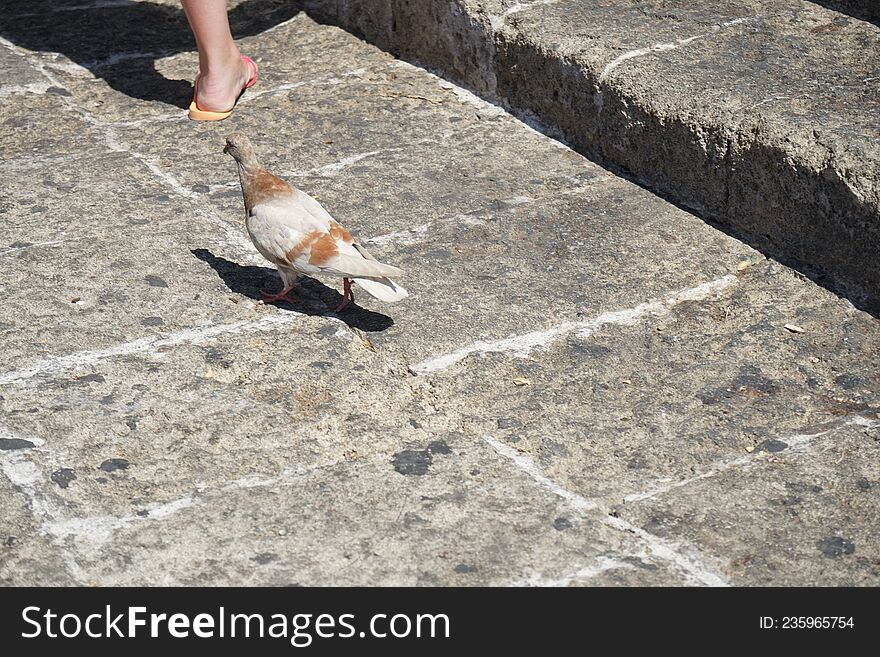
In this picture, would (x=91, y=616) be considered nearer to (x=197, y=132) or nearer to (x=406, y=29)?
(x=197, y=132)

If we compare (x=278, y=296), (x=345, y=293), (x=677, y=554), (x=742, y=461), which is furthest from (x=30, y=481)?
(x=742, y=461)

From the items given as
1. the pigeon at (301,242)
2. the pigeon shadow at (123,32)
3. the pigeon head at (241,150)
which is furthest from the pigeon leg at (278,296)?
the pigeon shadow at (123,32)

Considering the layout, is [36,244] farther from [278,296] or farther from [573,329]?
[573,329]

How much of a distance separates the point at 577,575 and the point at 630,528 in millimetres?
227

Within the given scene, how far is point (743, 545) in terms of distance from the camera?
277cm

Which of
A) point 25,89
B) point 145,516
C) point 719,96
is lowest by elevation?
point 145,516

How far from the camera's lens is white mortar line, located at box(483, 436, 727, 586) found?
268 cm

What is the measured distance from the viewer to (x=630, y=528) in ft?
9.25

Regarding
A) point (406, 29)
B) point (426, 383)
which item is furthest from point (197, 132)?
point (426, 383)

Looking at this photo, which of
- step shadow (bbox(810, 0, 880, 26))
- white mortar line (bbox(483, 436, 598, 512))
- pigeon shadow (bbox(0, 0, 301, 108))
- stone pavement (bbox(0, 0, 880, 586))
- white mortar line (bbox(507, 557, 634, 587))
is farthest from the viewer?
pigeon shadow (bbox(0, 0, 301, 108))

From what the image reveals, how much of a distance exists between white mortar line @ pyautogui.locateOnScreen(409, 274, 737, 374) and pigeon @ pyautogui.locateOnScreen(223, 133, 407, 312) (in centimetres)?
24

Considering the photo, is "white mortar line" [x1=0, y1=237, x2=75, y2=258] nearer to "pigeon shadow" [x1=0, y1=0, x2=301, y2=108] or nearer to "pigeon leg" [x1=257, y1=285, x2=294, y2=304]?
"pigeon leg" [x1=257, y1=285, x2=294, y2=304]

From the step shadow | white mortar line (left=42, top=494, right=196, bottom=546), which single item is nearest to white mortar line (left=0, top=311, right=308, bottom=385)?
white mortar line (left=42, top=494, right=196, bottom=546)

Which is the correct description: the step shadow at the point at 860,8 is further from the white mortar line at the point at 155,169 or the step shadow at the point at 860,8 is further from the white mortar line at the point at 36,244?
the white mortar line at the point at 36,244
